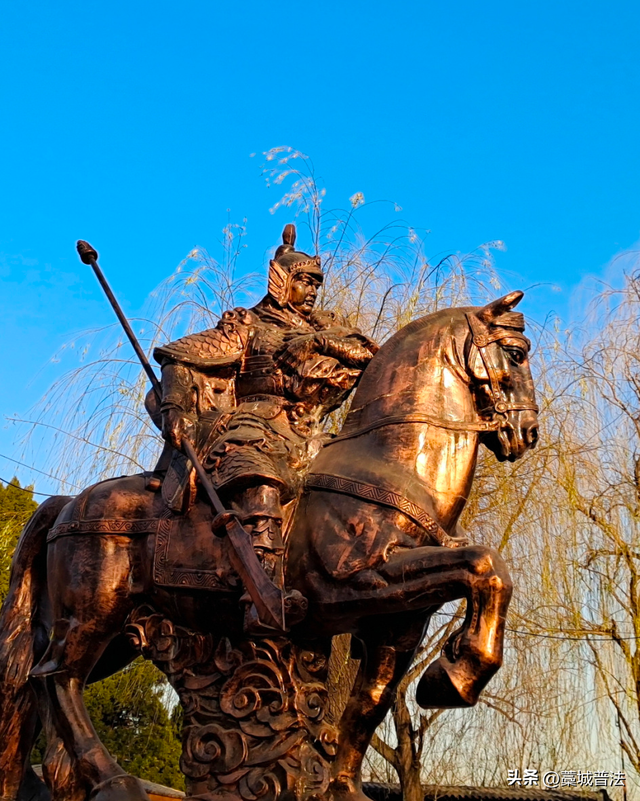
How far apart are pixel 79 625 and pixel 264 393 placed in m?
1.43

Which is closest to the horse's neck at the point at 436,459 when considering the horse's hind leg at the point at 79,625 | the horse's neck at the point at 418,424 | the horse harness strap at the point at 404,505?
the horse's neck at the point at 418,424

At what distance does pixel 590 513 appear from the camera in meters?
9.96

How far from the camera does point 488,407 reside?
14.8 feet

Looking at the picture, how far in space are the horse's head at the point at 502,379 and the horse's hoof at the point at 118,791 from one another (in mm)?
2170

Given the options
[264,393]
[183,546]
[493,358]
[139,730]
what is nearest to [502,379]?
[493,358]

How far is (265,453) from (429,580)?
1044 mm

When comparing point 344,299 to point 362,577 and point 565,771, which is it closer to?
point 565,771

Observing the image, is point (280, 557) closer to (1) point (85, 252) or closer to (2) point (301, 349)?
(2) point (301, 349)

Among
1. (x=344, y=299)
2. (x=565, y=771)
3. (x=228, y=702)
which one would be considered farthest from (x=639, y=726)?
(x=228, y=702)

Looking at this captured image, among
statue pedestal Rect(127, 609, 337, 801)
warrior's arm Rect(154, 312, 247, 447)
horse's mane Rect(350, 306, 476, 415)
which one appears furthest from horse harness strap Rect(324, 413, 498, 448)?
statue pedestal Rect(127, 609, 337, 801)

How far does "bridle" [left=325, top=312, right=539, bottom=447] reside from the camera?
→ 4.39 meters

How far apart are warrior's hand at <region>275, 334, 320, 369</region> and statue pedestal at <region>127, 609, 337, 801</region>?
1.34 meters

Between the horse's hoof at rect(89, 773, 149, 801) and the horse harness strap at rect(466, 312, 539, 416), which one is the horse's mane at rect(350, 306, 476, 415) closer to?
the horse harness strap at rect(466, 312, 539, 416)

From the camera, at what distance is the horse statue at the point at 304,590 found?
4.20 m
